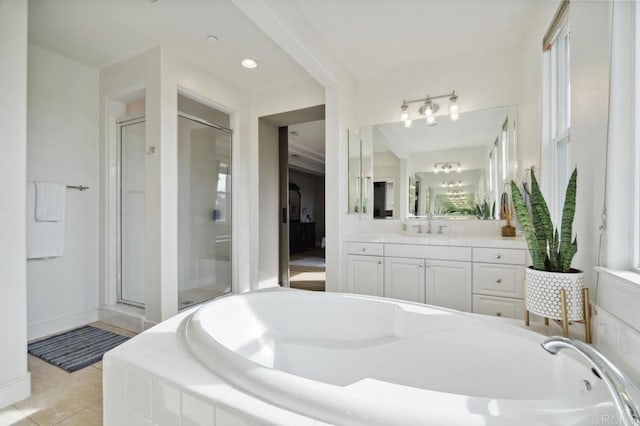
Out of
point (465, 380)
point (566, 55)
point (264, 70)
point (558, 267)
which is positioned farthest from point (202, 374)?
point (264, 70)

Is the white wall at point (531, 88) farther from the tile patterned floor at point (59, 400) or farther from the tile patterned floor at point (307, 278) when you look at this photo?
the tile patterned floor at point (59, 400)

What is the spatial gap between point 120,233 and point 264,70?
2.24 meters

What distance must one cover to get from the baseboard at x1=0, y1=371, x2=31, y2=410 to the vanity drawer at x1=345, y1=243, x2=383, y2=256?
93.9 inches

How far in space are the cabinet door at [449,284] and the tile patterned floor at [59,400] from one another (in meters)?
2.34

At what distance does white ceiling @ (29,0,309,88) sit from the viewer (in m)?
2.06

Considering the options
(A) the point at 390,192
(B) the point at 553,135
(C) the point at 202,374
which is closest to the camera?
(C) the point at 202,374

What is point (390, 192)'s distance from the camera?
129 inches

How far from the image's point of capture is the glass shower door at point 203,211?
2893 millimetres

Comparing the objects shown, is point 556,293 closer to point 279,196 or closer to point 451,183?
point 451,183

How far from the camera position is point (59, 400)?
1.61 metres

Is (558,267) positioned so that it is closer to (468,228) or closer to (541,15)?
(468,228)

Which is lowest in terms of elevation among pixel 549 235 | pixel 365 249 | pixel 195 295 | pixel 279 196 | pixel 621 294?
pixel 195 295

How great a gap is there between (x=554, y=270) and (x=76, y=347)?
320cm

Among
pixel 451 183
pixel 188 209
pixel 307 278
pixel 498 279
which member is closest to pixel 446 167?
pixel 451 183
